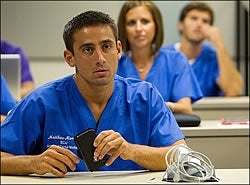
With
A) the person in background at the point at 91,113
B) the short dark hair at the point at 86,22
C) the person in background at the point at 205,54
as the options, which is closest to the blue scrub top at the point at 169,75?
the person in background at the point at 205,54

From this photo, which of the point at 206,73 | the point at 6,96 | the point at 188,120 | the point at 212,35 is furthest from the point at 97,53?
the point at 212,35

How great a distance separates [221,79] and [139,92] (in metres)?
1.92

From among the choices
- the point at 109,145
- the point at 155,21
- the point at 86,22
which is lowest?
the point at 109,145

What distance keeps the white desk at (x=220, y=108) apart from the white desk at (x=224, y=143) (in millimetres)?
678

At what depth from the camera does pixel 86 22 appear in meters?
1.56

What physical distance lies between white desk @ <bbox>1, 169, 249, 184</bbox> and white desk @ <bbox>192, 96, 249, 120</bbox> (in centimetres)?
160

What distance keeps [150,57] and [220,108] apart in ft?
2.07

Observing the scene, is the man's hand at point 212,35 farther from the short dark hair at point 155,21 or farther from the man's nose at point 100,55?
the man's nose at point 100,55

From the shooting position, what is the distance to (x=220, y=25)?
4.35 meters

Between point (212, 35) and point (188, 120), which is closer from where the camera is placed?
point (188, 120)

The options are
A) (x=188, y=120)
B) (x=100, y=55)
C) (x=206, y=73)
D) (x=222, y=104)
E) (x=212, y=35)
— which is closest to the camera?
(x=100, y=55)

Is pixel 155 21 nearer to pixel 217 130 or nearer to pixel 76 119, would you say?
pixel 217 130

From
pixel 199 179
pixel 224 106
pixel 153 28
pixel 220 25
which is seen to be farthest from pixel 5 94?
pixel 220 25

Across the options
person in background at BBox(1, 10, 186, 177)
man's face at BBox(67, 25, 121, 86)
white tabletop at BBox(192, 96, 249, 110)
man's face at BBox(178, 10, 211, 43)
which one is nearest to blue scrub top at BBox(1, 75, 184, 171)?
person in background at BBox(1, 10, 186, 177)
